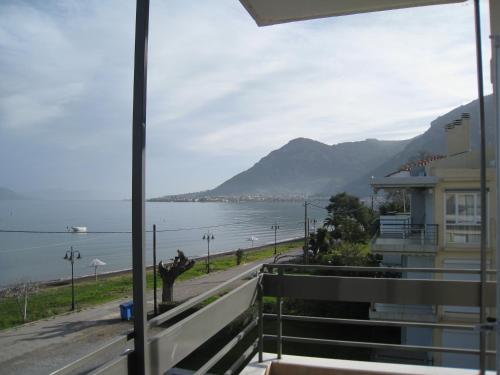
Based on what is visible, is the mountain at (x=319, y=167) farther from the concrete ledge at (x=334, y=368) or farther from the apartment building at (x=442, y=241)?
the concrete ledge at (x=334, y=368)

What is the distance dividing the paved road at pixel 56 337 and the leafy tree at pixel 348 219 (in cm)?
1122

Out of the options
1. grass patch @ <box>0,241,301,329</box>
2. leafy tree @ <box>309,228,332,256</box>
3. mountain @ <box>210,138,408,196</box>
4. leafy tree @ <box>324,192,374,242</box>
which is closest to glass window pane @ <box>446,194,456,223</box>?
leafy tree @ <box>309,228,332,256</box>

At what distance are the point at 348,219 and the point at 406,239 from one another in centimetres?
1738

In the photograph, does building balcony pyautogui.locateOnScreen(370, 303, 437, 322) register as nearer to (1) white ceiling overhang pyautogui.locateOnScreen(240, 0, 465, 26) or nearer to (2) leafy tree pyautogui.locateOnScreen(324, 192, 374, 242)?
(1) white ceiling overhang pyautogui.locateOnScreen(240, 0, 465, 26)

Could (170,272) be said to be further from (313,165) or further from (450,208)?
(313,165)

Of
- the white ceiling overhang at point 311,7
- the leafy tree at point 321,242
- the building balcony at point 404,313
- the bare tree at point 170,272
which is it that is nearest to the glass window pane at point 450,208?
the building balcony at point 404,313

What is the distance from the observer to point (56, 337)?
15.4 meters

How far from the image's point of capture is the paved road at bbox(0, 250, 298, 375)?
513 inches

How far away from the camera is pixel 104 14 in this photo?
1.72 metres

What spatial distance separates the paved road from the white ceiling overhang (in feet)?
32.6

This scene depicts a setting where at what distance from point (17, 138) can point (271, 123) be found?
20505mm

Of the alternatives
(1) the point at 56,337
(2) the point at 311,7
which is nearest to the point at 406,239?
(2) the point at 311,7

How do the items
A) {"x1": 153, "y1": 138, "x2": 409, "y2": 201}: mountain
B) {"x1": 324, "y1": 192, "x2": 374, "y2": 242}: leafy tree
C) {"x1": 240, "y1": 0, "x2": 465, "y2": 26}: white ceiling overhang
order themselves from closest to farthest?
{"x1": 240, "y1": 0, "x2": 465, "y2": 26}: white ceiling overhang → {"x1": 324, "y1": 192, "x2": 374, "y2": 242}: leafy tree → {"x1": 153, "y1": 138, "x2": 409, "y2": 201}: mountain

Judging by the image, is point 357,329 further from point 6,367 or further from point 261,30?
point 261,30
